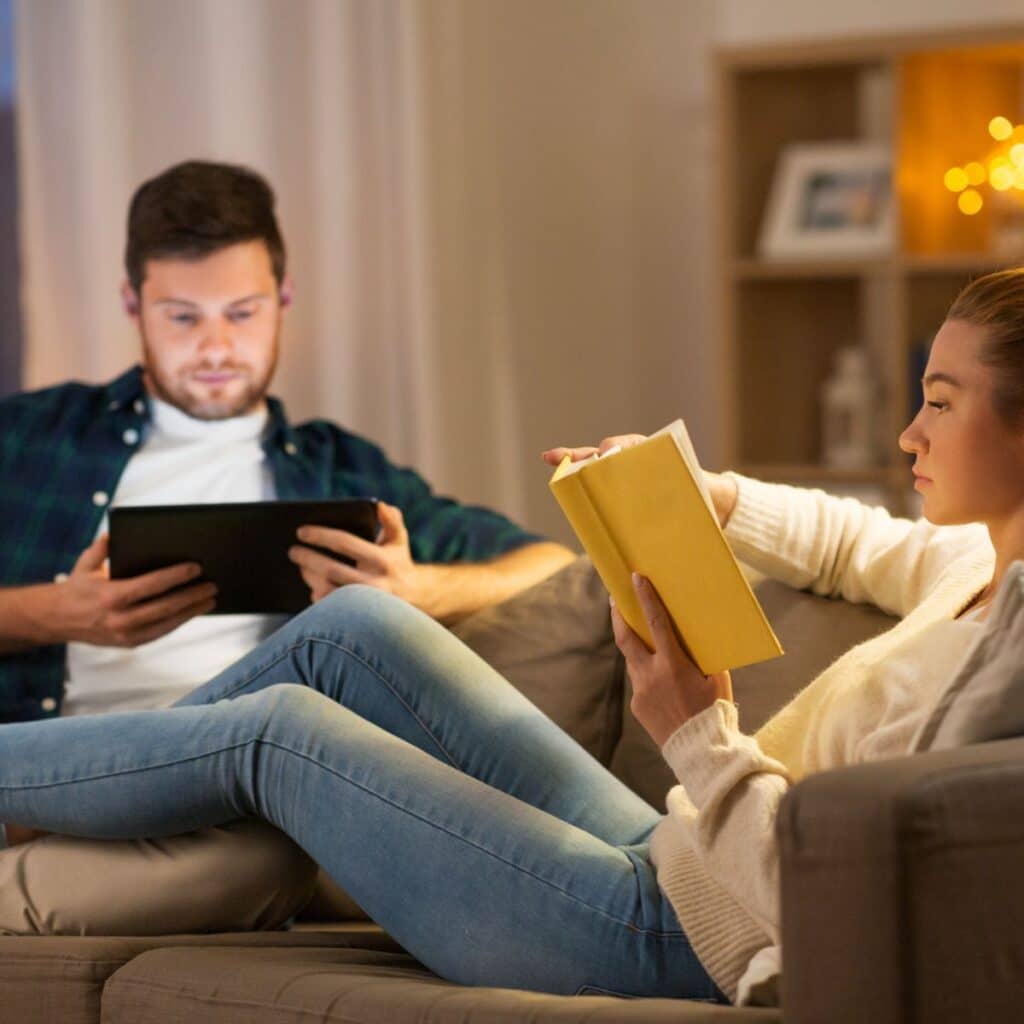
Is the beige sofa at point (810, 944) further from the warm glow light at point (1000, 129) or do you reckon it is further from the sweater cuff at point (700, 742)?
the warm glow light at point (1000, 129)

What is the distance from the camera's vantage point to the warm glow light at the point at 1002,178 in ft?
12.2

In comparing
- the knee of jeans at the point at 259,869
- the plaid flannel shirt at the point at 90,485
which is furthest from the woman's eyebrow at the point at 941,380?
the plaid flannel shirt at the point at 90,485

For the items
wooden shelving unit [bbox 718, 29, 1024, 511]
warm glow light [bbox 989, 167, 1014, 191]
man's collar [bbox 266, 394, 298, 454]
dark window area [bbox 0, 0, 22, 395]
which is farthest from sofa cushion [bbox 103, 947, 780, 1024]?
warm glow light [bbox 989, 167, 1014, 191]

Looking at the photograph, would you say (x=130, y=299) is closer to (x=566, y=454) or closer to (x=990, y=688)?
(x=566, y=454)

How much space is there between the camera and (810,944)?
4.04 ft

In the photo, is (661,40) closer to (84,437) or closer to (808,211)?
(808,211)

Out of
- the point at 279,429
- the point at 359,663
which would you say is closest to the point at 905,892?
the point at 359,663

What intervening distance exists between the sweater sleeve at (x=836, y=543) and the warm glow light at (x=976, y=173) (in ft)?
6.56

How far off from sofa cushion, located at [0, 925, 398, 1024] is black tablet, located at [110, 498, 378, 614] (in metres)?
0.56

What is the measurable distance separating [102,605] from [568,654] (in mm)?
598

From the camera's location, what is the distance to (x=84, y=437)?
258 centimetres

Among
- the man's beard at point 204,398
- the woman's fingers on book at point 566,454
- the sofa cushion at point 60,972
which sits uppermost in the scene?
the man's beard at point 204,398

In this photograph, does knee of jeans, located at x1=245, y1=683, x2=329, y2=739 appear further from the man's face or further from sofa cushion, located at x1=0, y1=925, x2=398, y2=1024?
the man's face

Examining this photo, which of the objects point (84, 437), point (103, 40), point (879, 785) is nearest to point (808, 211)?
point (103, 40)
